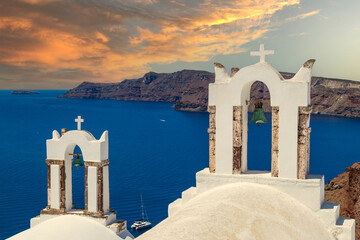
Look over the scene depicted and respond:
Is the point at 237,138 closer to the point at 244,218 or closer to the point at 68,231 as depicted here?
the point at 244,218

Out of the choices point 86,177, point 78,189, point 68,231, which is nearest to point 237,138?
point 68,231

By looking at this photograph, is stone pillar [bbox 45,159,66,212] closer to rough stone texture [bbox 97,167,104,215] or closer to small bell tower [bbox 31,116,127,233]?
small bell tower [bbox 31,116,127,233]

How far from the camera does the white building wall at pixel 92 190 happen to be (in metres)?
11.8

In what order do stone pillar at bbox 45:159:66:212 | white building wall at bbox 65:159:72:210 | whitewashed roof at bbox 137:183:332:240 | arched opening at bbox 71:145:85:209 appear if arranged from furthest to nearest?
1. arched opening at bbox 71:145:85:209
2. white building wall at bbox 65:159:72:210
3. stone pillar at bbox 45:159:66:212
4. whitewashed roof at bbox 137:183:332:240

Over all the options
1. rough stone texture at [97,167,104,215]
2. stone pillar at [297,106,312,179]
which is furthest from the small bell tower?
stone pillar at [297,106,312,179]

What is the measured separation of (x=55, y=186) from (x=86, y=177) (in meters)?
1.04

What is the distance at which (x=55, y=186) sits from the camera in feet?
39.6

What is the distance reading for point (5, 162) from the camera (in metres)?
61.7

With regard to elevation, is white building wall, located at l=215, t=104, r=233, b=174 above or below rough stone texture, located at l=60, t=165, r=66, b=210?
above

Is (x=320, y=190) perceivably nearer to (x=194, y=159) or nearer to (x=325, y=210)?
(x=325, y=210)

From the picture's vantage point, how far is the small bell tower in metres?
11.7

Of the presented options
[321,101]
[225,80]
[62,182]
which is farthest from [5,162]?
[321,101]

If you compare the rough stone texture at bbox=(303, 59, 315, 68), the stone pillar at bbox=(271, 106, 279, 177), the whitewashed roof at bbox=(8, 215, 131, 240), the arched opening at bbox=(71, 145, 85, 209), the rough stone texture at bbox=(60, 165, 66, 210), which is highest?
the rough stone texture at bbox=(303, 59, 315, 68)

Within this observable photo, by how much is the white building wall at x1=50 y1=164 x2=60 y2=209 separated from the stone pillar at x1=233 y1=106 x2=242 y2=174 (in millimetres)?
5891
